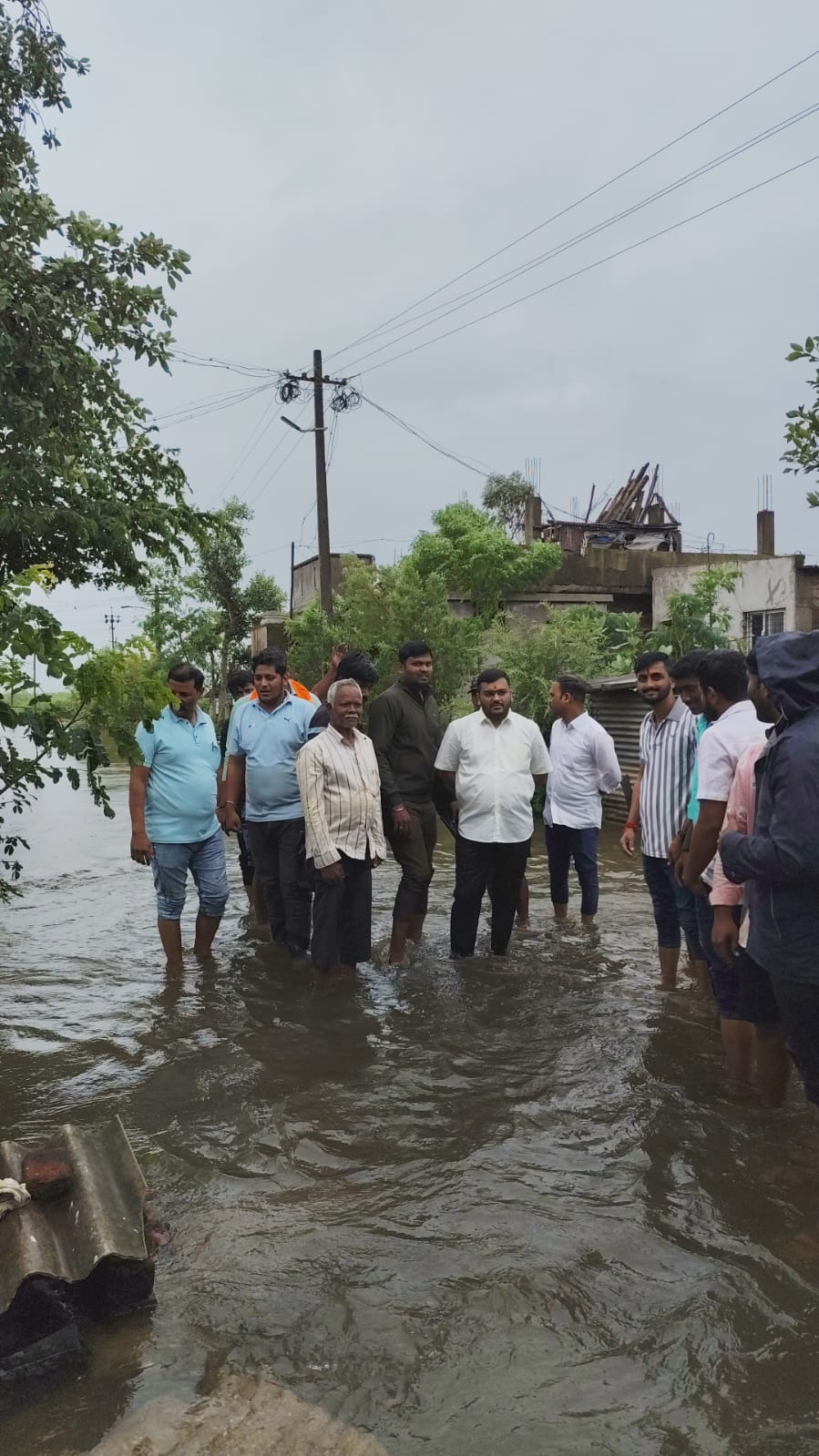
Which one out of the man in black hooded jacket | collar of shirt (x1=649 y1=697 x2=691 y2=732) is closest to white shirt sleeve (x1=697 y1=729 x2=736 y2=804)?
the man in black hooded jacket

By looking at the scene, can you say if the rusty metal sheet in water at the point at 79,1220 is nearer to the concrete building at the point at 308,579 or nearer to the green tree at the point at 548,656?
the green tree at the point at 548,656

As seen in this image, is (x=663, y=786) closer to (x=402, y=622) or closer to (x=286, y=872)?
(x=286, y=872)

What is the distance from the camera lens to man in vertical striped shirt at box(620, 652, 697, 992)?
6.17m

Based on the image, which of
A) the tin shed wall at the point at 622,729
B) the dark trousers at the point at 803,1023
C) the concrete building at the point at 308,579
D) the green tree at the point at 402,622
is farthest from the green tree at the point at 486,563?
the dark trousers at the point at 803,1023

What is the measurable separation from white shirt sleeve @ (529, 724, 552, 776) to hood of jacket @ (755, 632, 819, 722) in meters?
3.81

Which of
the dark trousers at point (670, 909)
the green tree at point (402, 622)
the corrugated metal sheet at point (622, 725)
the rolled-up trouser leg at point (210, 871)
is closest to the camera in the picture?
the dark trousers at point (670, 909)

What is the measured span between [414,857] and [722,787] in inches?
118

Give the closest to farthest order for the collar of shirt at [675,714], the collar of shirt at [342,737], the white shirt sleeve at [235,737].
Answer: the collar of shirt at [675,714] < the collar of shirt at [342,737] < the white shirt sleeve at [235,737]

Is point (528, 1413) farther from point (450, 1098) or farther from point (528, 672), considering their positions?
point (528, 672)

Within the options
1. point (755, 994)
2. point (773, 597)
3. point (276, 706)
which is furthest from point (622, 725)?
point (755, 994)

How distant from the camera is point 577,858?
823 centimetres

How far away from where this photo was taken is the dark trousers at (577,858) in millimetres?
8141

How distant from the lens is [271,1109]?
189 inches

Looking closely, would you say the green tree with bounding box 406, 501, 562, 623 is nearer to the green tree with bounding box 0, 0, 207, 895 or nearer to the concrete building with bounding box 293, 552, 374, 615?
the concrete building with bounding box 293, 552, 374, 615
